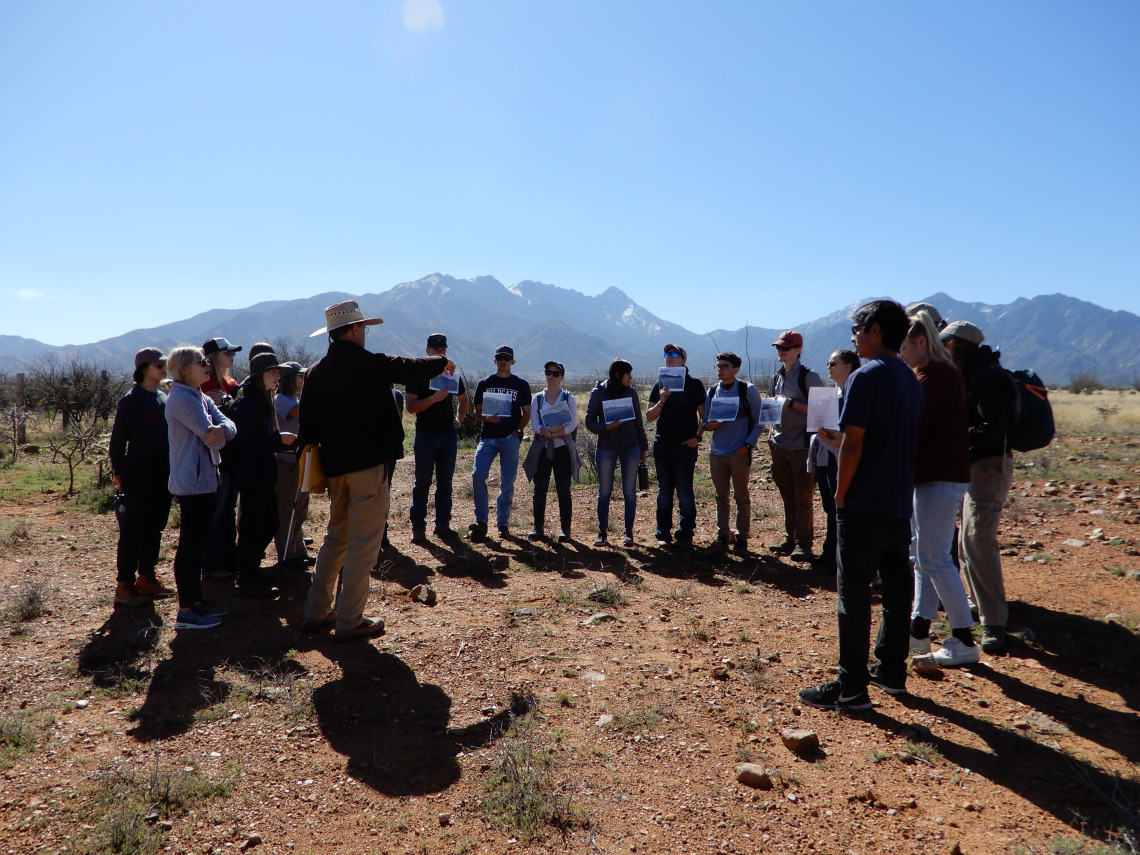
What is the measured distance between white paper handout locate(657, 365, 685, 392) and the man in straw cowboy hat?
313cm

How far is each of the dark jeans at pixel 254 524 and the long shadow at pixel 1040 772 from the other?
4.54 meters

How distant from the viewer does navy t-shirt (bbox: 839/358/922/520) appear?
3.15 metres

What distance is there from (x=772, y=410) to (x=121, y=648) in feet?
17.7

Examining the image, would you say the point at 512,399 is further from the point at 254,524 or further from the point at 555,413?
the point at 254,524

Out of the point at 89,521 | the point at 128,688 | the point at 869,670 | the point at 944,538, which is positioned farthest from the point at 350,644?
the point at 89,521

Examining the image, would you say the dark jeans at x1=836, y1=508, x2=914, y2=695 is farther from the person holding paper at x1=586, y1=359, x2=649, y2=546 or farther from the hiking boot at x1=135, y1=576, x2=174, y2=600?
the hiking boot at x1=135, y1=576, x2=174, y2=600

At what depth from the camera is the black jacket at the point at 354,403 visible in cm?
404

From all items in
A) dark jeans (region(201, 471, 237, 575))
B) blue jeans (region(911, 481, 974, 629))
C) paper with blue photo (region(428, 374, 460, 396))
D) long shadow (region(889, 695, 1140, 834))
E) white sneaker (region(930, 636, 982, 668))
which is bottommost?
long shadow (region(889, 695, 1140, 834))

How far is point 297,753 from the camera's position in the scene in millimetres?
3021

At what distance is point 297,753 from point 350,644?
4.00 ft

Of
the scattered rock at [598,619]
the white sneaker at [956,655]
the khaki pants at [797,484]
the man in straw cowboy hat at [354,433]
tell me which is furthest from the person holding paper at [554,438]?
the white sneaker at [956,655]

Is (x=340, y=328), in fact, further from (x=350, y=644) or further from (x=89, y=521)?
(x=89, y=521)

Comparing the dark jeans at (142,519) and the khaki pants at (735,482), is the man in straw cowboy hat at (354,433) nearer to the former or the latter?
the dark jeans at (142,519)

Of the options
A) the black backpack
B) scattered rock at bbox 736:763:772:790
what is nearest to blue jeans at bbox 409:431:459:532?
scattered rock at bbox 736:763:772:790
